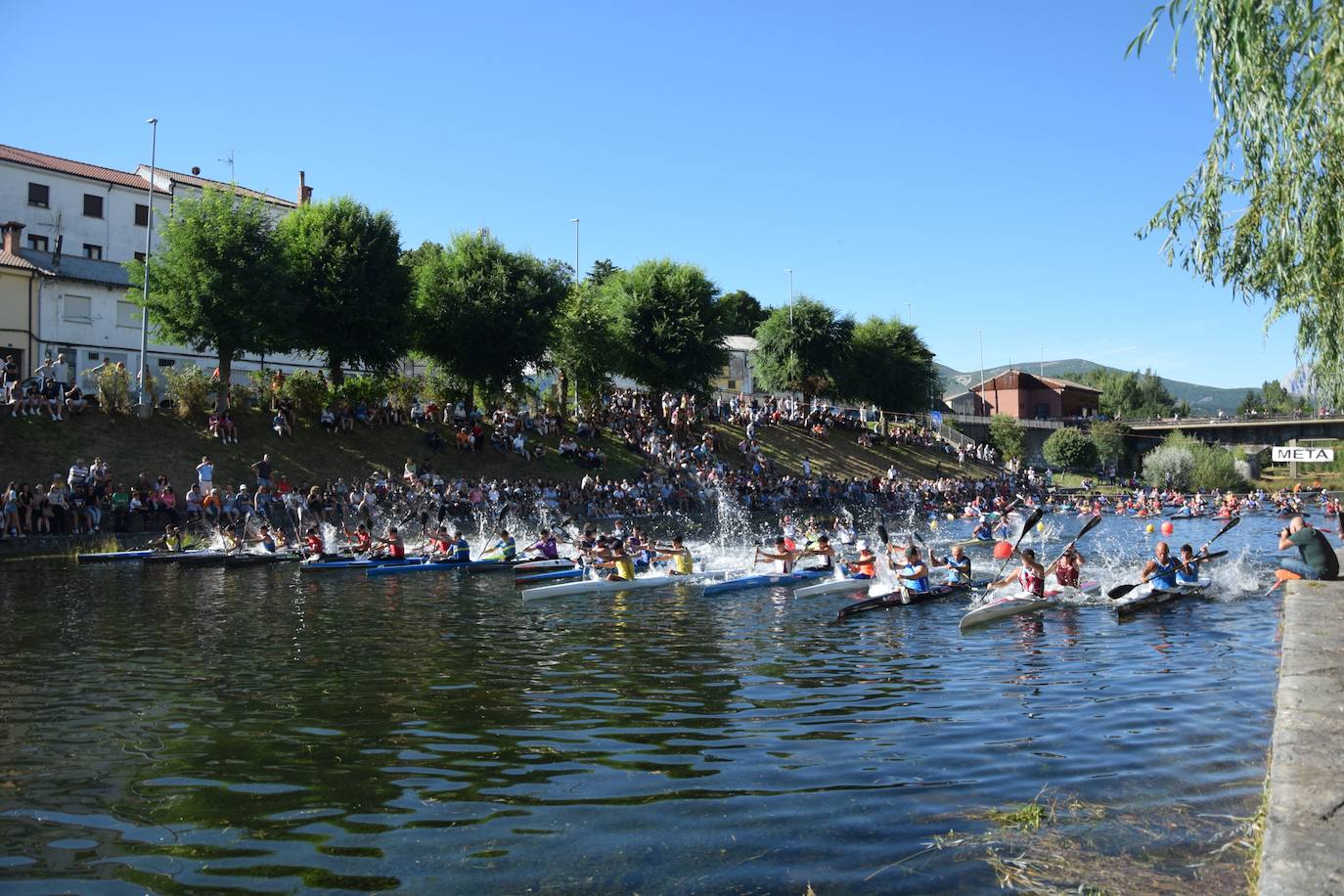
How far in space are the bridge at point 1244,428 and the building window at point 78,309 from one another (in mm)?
82305

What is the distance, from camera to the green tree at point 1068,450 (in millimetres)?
81688

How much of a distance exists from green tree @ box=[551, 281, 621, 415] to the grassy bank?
24.2ft

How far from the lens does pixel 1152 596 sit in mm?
19531

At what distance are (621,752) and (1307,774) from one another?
5.93 m

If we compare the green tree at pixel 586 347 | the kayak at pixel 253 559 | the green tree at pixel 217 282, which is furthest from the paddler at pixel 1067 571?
the green tree at pixel 586 347

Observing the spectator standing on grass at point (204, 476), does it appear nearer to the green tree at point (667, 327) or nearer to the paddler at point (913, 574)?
the paddler at point (913, 574)

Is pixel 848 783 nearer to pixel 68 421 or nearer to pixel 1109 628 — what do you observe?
pixel 1109 628

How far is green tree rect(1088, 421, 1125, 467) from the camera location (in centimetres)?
8481

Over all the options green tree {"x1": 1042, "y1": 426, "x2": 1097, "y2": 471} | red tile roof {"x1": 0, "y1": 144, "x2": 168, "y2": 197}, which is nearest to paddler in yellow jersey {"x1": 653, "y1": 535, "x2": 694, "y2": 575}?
red tile roof {"x1": 0, "y1": 144, "x2": 168, "y2": 197}

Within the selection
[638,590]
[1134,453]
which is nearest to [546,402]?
[638,590]

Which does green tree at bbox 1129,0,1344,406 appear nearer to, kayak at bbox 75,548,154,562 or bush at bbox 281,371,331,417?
kayak at bbox 75,548,154,562

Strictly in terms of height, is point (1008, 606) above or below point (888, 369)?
below

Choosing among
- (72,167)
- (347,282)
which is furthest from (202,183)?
(347,282)

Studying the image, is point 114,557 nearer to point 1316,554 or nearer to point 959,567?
point 959,567
